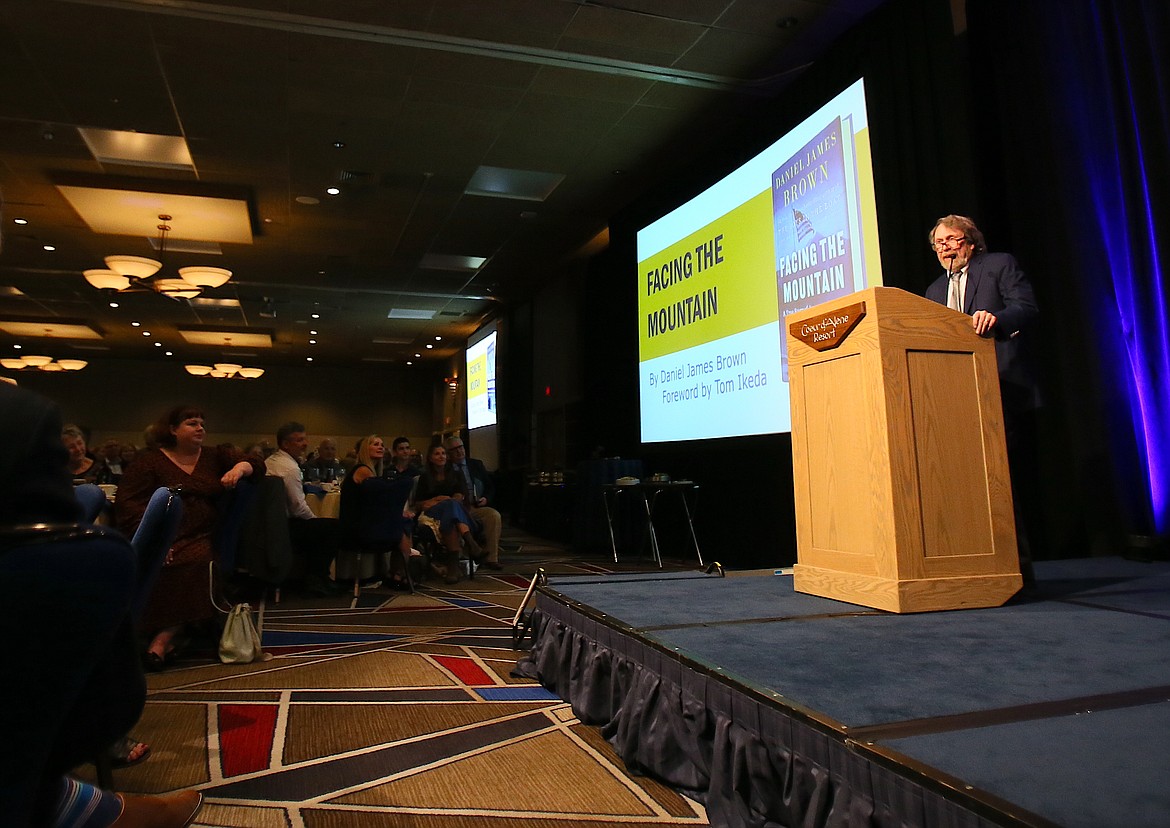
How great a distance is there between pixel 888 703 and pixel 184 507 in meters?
2.78

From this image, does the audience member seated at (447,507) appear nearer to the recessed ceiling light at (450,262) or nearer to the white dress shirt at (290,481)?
the white dress shirt at (290,481)

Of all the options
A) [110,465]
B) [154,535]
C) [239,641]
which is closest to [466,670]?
[239,641]

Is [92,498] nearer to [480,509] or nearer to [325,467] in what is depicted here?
[480,509]

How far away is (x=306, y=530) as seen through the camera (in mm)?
4566

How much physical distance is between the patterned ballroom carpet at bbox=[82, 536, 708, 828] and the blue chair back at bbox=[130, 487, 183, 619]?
0.49 meters

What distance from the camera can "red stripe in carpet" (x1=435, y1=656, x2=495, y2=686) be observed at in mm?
2529

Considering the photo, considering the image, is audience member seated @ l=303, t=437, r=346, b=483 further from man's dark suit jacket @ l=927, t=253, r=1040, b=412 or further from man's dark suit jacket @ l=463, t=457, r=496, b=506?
man's dark suit jacket @ l=927, t=253, r=1040, b=412

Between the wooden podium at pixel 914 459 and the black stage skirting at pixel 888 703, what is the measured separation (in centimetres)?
9

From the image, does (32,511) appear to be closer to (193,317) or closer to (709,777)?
(709,777)

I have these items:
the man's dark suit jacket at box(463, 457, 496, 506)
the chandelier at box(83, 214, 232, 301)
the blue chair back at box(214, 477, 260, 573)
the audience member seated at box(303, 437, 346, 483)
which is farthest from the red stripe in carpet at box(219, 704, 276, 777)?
the chandelier at box(83, 214, 232, 301)

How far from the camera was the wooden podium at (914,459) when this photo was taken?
186 cm

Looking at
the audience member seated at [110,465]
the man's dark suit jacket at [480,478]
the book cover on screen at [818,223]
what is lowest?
the man's dark suit jacket at [480,478]

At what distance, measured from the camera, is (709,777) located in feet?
4.81

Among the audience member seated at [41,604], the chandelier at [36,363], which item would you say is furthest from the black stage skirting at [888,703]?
the chandelier at [36,363]
